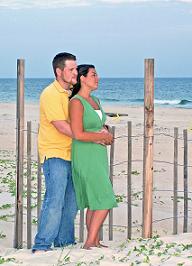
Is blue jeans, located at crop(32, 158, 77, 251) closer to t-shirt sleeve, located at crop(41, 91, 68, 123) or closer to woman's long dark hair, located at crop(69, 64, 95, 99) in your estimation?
t-shirt sleeve, located at crop(41, 91, 68, 123)

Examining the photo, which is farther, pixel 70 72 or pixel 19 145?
pixel 19 145

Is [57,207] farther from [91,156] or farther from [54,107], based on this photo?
[54,107]

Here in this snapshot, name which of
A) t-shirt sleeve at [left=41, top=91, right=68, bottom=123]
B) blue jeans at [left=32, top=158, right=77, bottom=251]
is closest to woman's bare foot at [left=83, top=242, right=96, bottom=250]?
blue jeans at [left=32, top=158, right=77, bottom=251]

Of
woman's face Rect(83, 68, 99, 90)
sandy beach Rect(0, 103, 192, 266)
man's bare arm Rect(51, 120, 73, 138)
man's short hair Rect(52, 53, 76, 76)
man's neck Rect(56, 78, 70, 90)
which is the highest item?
man's short hair Rect(52, 53, 76, 76)

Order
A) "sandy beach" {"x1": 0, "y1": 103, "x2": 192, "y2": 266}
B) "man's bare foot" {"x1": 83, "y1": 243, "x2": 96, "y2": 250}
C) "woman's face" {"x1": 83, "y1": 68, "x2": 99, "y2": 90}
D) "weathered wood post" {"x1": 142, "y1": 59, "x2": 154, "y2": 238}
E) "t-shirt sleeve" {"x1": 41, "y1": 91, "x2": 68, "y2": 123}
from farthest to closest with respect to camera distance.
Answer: "weathered wood post" {"x1": 142, "y1": 59, "x2": 154, "y2": 238}, "man's bare foot" {"x1": 83, "y1": 243, "x2": 96, "y2": 250}, "woman's face" {"x1": 83, "y1": 68, "x2": 99, "y2": 90}, "t-shirt sleeve" {"x1": 41, "y1": 91, "x2": 68, "y2": 123}, "sandy beach" {"x1": 0, "y1": 103, "x2": 192, "y2": 266}

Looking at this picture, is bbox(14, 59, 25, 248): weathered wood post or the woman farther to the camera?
bbox(14, 59, 25, 248): weathered wood post

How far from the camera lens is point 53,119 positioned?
621 cm

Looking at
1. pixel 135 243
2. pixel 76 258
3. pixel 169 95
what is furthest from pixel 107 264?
pixel 169 95

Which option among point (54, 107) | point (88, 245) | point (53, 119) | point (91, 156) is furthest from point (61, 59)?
point (88, 245)

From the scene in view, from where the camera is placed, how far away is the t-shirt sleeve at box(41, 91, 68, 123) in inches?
245

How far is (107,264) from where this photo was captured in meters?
5.96

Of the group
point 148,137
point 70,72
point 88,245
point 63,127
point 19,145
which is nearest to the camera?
point 63,127

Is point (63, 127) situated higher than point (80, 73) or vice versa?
point (80, 73)

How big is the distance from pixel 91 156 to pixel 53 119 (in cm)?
48
